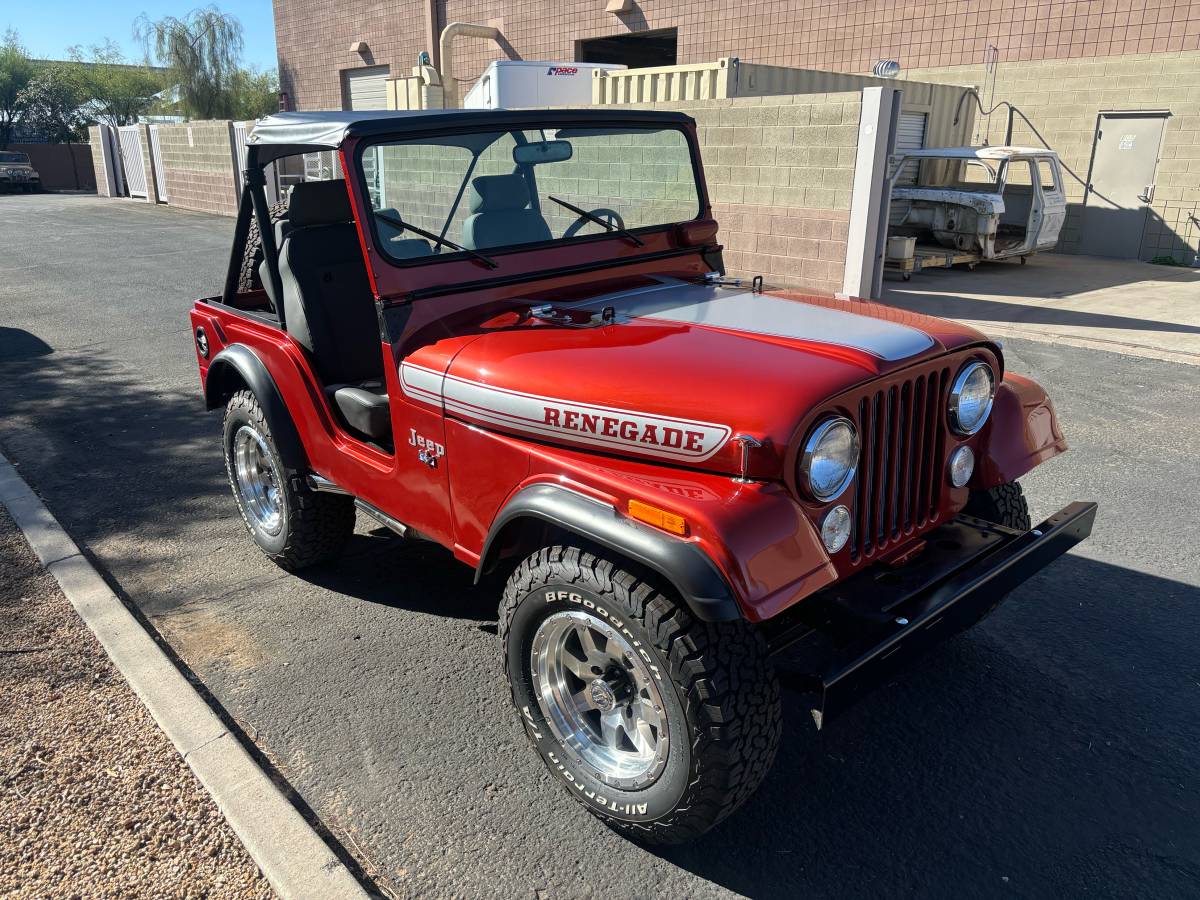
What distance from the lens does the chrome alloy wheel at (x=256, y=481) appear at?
4004 mm

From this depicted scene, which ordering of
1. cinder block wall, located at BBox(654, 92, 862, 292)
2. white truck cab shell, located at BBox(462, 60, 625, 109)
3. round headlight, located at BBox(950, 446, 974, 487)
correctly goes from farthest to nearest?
white truck cab shell, located at BBox(462, 60, 625, 109)
cinder block wall, located at BBox(654, 92, 862, 292)
round headlight, located at BBox(950, 446, 974, 487)

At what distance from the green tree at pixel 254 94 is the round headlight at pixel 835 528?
33354 mm

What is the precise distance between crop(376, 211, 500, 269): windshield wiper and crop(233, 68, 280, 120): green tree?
31.9 meters

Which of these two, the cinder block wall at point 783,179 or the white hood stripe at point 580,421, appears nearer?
the white hood stripe at point 580,421

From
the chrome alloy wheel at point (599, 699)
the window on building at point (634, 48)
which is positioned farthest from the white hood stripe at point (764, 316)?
the window on building at point (634, 48)

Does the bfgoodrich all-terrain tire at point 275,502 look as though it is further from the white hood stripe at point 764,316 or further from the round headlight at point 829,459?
the round headlight at point 829,459

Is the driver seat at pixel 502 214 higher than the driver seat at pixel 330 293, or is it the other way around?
the driver seat at pixel 502 214

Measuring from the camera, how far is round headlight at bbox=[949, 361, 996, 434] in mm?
2764

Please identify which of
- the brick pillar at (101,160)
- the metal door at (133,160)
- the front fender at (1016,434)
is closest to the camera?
the front fender at (1016,434)

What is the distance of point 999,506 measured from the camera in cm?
323

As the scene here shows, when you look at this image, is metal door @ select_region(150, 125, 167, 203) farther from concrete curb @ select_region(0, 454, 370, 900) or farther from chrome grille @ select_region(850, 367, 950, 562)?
chrome grille @ select_region(850, 367, 950, 562)

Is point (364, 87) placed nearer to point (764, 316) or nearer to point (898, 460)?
point (764, 316)

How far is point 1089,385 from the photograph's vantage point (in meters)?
6.88

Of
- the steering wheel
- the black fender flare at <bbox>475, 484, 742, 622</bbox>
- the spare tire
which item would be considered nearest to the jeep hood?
the black fender flare at <bbox>475, 484, 742, 622</bbox>
